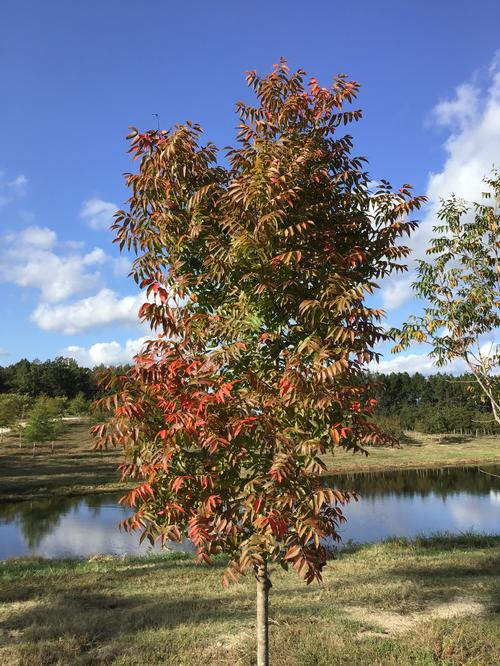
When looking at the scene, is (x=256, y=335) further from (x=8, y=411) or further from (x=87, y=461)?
(x=8, y=411)

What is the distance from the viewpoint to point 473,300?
40.8 ft

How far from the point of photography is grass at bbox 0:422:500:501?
137ft

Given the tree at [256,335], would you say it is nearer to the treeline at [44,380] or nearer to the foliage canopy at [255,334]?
the foliage canopy at [255,334]

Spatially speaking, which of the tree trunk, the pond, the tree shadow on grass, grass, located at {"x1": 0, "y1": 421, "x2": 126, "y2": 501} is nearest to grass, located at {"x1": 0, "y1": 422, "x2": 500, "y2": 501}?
grass, located at {"x1": 0, "y1": 421, "x2": 126, "y2": 501}

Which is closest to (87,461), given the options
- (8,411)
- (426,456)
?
(8,411)

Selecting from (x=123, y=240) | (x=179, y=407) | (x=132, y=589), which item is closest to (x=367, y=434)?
(x=179, y=407)

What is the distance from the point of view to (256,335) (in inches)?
193

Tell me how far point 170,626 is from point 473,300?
9.50m

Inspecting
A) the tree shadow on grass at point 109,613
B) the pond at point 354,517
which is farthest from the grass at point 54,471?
the tree shadow on grass at point 109,613

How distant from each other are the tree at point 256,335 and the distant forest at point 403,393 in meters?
73.3

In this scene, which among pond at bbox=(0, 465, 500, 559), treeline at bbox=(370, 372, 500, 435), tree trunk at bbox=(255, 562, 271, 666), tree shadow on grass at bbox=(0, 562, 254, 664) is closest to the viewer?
tree trunk at bbox=(255, 562, 271, 666)

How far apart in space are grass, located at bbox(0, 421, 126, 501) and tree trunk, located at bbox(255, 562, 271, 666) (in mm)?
28789

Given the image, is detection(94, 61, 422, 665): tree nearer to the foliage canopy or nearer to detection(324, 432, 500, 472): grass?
the foliage canopy

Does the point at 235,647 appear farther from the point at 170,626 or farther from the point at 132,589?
the point at 132,589
